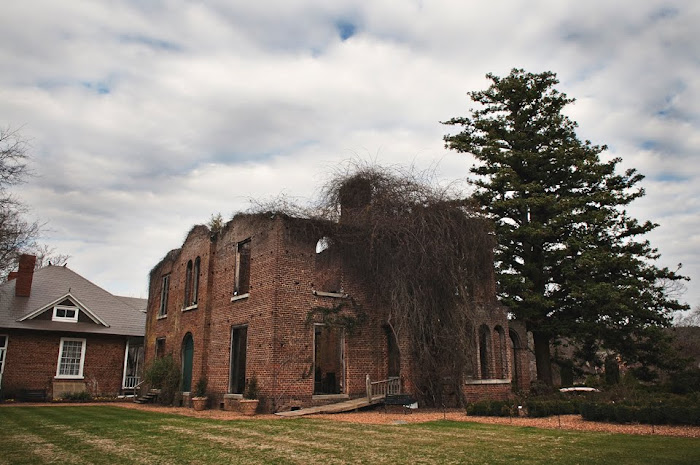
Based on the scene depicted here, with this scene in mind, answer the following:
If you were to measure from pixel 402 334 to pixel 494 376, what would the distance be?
466 centimetres

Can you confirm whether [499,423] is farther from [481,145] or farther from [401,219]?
[481,145]

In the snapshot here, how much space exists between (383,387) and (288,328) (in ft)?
13.2

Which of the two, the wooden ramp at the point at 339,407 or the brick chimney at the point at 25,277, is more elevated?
the brick chimney at the point at 25,277

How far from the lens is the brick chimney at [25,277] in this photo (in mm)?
24984

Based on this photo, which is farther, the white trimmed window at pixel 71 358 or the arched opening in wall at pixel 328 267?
the white trimmed window at pixel 71 358

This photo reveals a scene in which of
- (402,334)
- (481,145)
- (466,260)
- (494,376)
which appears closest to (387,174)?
(466,260)

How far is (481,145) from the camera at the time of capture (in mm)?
22812

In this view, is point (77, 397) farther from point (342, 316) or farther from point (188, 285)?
point (342, 316)

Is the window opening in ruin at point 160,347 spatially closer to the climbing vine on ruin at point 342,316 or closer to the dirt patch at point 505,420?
the dirt patch at point 505,420

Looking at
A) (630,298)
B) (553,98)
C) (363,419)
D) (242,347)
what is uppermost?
(553,98)

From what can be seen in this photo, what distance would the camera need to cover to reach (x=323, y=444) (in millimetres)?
8711

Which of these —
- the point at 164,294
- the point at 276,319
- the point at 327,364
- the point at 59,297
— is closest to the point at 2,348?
the point at 59,297

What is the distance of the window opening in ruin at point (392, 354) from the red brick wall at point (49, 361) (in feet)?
49.5

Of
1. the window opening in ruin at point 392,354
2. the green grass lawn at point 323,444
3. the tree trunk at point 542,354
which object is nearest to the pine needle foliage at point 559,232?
the tree trunk at point 542,354
